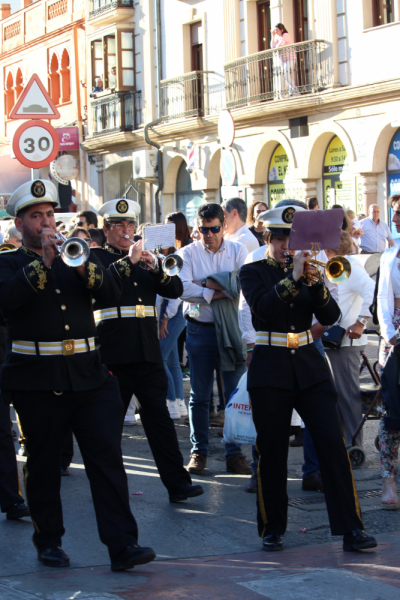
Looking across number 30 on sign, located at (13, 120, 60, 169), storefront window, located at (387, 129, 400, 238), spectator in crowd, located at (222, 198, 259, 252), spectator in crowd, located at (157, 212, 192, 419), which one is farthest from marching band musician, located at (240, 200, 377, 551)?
storefront window, located at (387, 129, 400, 238)

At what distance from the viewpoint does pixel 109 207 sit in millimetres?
6559

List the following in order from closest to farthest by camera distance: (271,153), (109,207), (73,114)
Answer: (109,207)
(271,153)
(73,114)

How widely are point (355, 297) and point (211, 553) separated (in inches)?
110

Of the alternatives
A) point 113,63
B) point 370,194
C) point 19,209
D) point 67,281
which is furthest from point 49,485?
point 113,63

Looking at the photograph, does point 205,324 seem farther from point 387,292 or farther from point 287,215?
point 287,215

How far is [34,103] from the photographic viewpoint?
10328 millimetres

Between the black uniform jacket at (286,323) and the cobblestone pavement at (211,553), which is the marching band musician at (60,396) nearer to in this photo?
the cobblestone pavement at (211,553)

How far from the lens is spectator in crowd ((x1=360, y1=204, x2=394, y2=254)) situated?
57.8ft

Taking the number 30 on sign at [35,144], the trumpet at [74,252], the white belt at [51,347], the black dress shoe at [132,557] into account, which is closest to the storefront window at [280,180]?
the number 30 on sign at [35,144]

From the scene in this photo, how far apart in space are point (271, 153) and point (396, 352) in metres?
18.7

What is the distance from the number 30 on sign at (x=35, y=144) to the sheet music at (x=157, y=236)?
14.2 feet

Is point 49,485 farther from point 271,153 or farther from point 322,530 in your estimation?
point 271,153

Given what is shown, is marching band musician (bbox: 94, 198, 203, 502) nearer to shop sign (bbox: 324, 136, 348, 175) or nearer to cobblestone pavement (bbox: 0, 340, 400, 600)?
cobblestone pavement (bbox: 0, 340, 400, 600)

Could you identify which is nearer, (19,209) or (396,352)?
(19,209)
